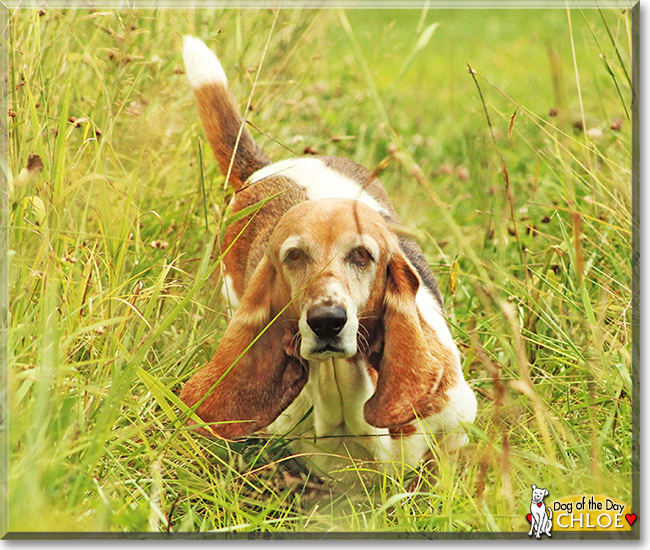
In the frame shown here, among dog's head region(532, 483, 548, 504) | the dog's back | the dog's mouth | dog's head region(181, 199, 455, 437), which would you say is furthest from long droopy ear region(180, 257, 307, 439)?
dog's head region(532, 483, 548, 504)

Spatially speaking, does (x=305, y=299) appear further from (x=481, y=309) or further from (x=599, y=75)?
(x=599, y=75)

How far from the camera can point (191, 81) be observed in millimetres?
3119

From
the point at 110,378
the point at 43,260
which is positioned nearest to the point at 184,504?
the point at 110,378

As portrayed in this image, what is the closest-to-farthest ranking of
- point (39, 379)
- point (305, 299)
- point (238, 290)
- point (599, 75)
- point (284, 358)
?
point (39, 379) < point (305, 299) < point (284, 358) < point (238, 290) < point (599, 75)

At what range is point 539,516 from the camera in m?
2.13

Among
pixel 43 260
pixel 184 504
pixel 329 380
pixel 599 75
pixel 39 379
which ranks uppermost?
pixel 599 75

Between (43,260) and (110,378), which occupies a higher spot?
(43,260)

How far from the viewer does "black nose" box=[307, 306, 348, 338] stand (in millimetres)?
2127

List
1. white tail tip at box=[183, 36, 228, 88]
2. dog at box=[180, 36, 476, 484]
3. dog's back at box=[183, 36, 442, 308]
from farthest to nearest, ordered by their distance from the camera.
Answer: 1. white tail tip at box=[183, 36, 228, 88]
2. dog's back at box=[183, 36, 442, 308]
3. dog at box=[180, 36, 476, 484]

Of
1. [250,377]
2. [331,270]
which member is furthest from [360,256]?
[250,377]

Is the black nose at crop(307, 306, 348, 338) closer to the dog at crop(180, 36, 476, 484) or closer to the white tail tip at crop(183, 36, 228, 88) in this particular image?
the dog at crop(180, 36, 476, 484)

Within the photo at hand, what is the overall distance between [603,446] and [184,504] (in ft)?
3.84

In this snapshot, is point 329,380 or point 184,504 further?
point 329,380

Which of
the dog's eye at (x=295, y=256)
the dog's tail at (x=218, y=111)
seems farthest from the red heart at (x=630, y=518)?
the dog's tail at (x=218, y=111)
